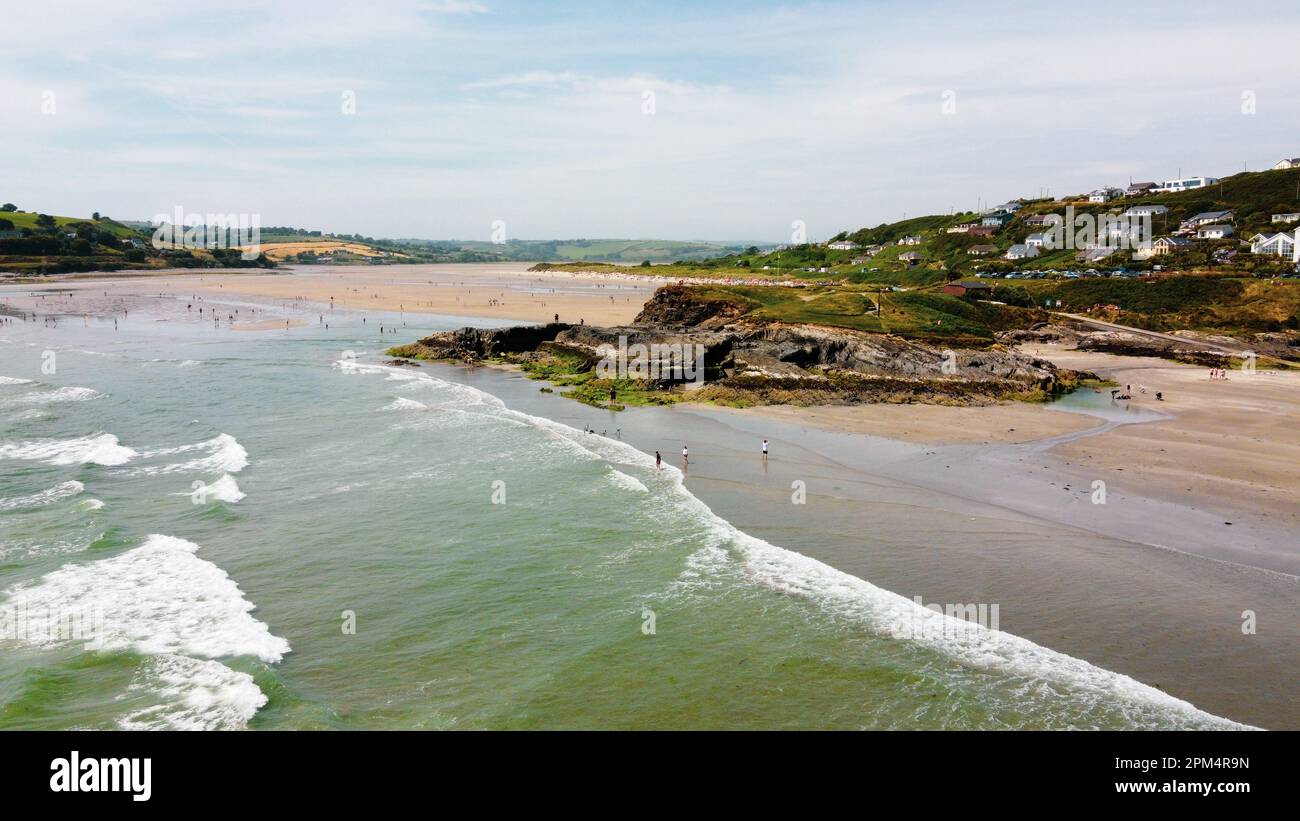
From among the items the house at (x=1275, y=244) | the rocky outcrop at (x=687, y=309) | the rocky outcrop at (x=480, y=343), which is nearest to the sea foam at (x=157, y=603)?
the rocky outcrop at (x=480, y=343)

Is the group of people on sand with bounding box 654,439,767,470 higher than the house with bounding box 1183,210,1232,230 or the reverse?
the reverse

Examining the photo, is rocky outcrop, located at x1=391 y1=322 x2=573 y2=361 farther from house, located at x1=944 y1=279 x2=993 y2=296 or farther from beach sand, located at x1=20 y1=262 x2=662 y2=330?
house, located at x1=944 y1=279 x2=993 y2=296

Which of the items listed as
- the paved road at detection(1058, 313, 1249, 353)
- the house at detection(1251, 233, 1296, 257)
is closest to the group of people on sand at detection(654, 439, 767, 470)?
the paved road at detection(1058, 313, 1249, 353)

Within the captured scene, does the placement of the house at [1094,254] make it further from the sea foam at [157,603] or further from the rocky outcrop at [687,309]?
the sea foam at [157,603]

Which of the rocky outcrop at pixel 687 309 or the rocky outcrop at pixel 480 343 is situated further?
the rocky outcrop at pixel 687 309
